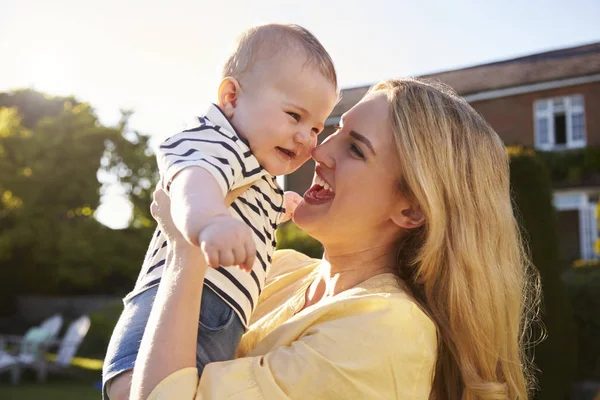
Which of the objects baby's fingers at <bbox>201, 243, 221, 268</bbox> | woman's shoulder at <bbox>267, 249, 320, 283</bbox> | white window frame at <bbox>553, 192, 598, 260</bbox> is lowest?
white window frame at <bbox>553, 192, 598, 260</bbox>

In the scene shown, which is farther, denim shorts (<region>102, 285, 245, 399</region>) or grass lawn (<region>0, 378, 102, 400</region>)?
grass lawn (<region>0, 378, 102, 400</region>)

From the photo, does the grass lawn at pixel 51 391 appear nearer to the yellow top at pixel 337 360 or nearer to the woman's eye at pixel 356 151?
the woman's eye at pixel 356 151

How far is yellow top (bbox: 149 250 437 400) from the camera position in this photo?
1856 millimetres

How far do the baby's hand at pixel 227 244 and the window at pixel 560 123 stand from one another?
23377 millimetres

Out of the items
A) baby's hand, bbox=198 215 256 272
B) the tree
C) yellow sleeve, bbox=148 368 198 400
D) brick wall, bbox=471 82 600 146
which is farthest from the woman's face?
the tree

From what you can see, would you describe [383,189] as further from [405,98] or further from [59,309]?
[59,309]

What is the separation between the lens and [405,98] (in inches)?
92.2

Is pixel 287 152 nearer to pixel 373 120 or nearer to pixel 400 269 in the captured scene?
pixel 373 120

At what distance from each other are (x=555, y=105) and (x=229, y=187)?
23.1 m

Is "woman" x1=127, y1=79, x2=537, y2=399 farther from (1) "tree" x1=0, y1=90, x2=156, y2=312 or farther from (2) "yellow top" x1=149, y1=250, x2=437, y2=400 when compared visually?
(1) "tree" x1=0, y1=90, x2=156, y2=312

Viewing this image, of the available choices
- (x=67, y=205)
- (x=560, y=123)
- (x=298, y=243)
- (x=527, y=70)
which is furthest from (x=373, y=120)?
(x=67, y=205)

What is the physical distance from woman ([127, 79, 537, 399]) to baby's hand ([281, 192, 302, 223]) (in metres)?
0.10

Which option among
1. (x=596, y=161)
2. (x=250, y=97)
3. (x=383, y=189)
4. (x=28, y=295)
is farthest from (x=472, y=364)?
(x=28, y=295)

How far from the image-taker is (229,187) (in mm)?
1974
